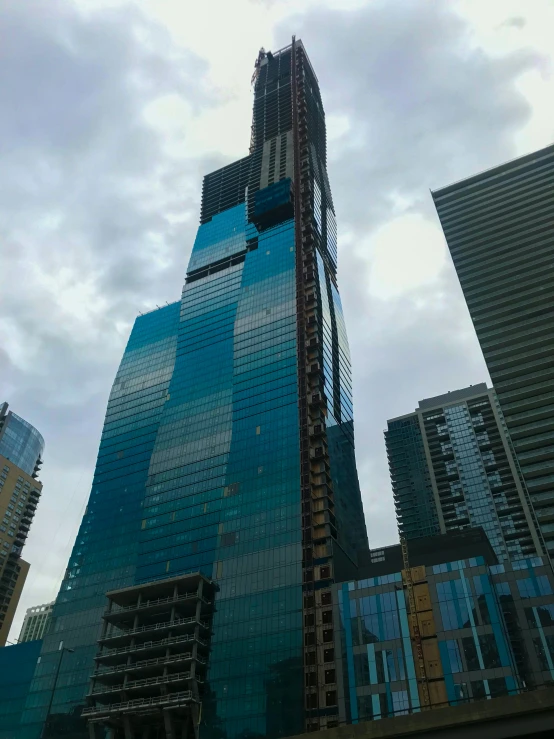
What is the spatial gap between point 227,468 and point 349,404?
32.2m

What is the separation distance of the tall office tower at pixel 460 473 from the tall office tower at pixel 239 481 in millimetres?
59461

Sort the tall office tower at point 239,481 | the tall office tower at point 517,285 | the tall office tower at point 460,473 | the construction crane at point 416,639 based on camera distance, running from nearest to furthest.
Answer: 1. the construction crane at point 416,639
2. the tall office tower at point 239,481
3. the tall office tower at point 517,285
4. the tall office tower at point 460,473

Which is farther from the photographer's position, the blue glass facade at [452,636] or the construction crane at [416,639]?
the construction crane at [416,639]

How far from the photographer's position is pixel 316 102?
19062cm

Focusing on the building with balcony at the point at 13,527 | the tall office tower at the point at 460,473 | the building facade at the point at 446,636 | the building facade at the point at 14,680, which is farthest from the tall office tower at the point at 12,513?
the building facade at the point at 446,636

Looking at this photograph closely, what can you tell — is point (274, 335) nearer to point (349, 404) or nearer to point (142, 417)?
point (349, 404)

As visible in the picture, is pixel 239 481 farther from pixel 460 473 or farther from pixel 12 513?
pixel 12 513

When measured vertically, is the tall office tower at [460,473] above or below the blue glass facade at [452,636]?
above

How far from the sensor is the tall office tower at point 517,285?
118 metres

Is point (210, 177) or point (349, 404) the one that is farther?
point (210, 177)

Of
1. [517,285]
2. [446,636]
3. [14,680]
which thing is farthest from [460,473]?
[14,680]

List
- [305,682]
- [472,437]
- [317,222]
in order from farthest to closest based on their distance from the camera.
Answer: [472,437], [317,222], [305,682]

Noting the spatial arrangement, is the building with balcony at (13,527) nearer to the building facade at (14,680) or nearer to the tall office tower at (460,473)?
the building facade at (14,680)

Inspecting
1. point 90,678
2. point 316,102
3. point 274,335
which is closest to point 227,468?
point 274,335
